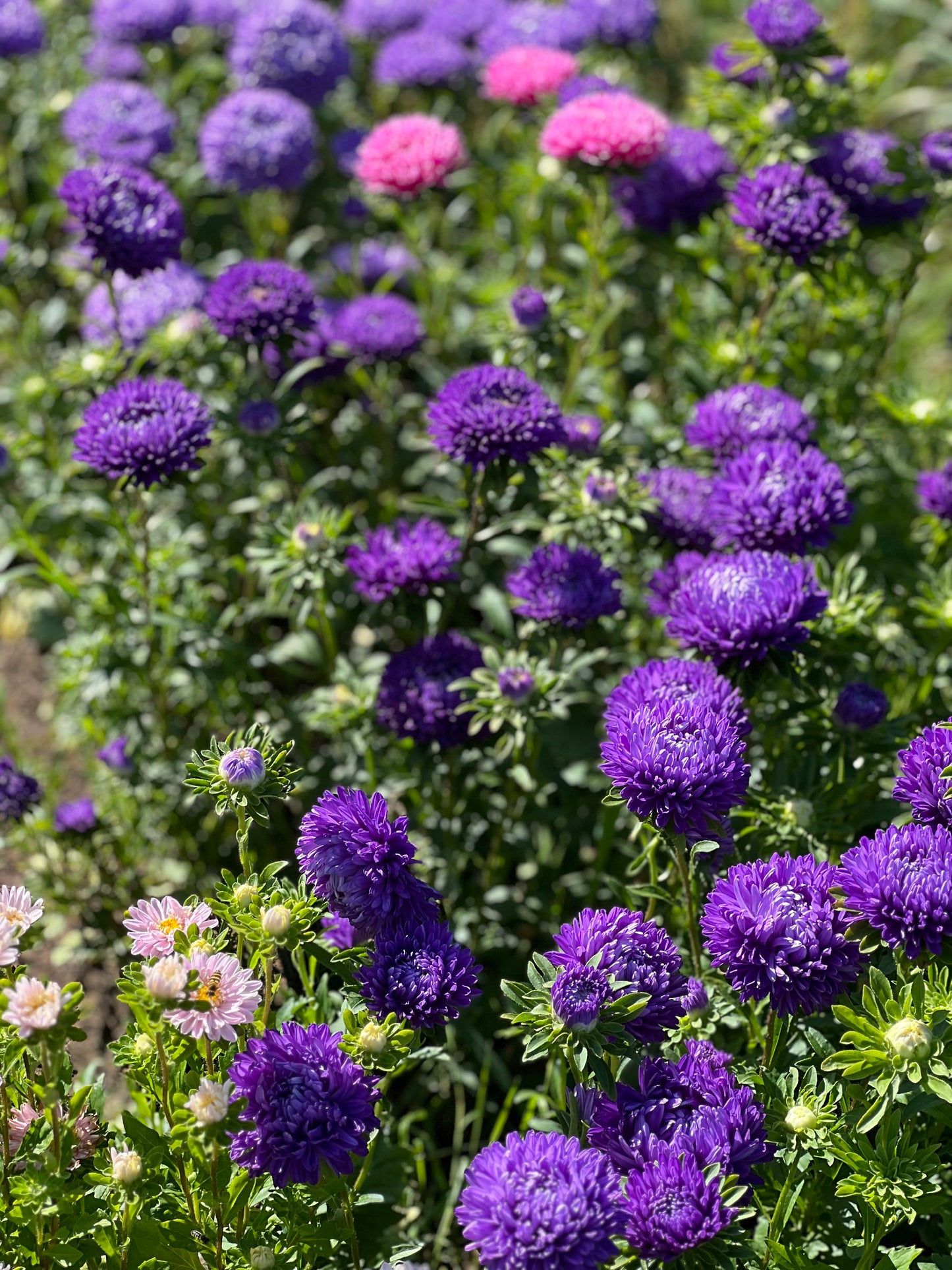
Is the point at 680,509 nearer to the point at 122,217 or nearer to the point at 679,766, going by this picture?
the point at 679,766

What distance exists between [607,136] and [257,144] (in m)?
1.27

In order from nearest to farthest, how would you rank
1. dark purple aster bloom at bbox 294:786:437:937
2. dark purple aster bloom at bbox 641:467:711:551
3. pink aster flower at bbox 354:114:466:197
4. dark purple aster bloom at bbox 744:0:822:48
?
dark purple aster bloom at bbox 294:786:437:937, dark purple aster bloom at bbox 641:467:711:551, dark purple aster bloom at bbox 744:0:822:48, pink aster flower at bbox 354:114:466:197

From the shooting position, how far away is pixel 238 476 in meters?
4.11

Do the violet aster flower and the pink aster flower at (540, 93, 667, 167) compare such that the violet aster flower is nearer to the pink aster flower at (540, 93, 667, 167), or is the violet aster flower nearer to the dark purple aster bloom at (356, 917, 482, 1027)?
the dark purple aster bloom at (356, 917, 482, 1027)

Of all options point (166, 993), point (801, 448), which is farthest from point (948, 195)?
point (166, 993)

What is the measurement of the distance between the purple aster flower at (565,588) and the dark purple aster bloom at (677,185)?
4.83 feet

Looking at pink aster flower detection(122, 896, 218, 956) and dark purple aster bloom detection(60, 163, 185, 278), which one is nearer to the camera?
pink aster flower detection(122, 896, 218, 956)

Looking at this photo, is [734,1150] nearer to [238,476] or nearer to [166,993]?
[166,993]

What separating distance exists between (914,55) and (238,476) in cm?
528

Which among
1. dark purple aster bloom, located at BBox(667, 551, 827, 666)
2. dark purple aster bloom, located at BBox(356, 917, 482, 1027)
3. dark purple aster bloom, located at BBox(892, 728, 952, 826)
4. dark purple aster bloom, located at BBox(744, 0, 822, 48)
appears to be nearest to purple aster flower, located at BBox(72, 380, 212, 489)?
dark purple aster bloom, located at BBox(667, 551, 827, 666)

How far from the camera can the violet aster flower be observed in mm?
1896

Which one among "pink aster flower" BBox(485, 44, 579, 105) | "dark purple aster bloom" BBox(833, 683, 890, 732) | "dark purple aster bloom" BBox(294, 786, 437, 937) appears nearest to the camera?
"dark purple aster bloom" BBox(294, 786, 437, 937)

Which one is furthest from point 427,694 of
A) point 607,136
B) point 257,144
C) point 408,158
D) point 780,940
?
point 257,144

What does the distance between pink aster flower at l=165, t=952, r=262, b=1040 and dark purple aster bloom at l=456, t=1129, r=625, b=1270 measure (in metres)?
0.43
